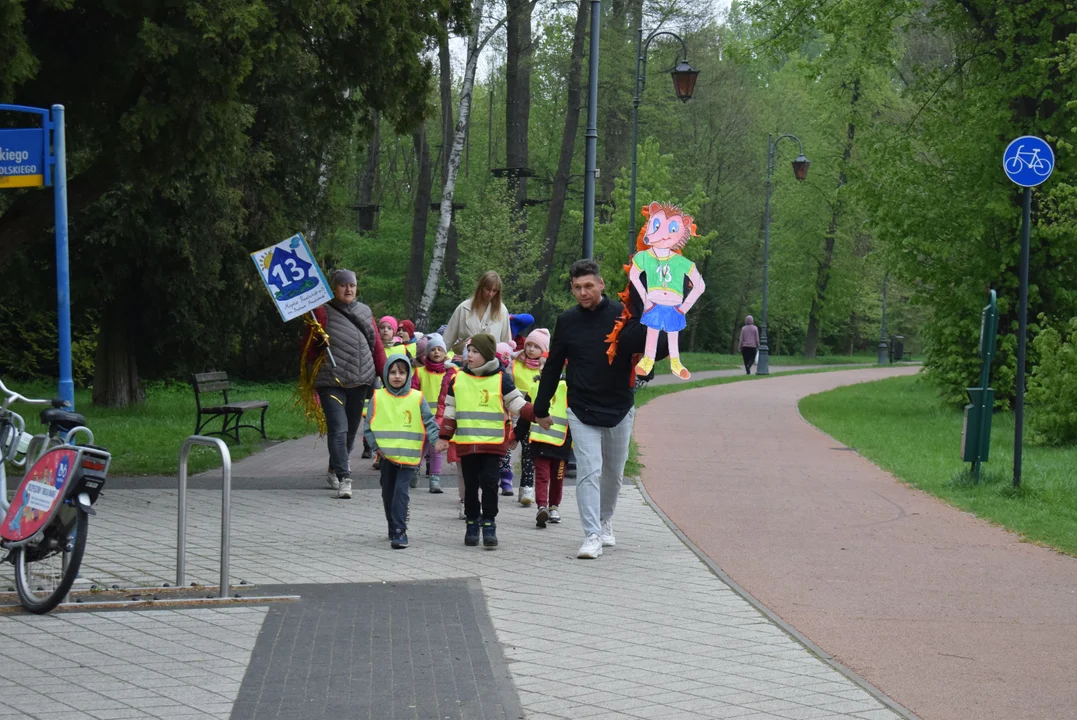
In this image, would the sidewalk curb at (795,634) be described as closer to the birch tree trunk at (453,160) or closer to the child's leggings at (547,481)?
the child's leggings at (547,481)

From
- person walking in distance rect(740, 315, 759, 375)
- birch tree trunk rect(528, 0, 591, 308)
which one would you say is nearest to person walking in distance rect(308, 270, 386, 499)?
birch tree trunk rect(528, 0, 591, 308)

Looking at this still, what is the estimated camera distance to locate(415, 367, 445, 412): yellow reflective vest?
492 inches

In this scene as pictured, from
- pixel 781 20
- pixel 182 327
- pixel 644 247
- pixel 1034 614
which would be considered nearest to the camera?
pixel 1034 614

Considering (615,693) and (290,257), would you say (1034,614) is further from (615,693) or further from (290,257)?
(290,257)

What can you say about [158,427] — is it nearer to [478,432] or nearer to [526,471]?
[526,471]

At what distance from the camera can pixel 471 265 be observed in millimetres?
39031

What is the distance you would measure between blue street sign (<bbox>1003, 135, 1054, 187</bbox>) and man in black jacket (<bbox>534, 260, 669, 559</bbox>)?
18.4ft

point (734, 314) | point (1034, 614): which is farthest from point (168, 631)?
point (734, 314)

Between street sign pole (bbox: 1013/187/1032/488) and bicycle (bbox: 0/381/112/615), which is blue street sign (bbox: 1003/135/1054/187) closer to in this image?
street sign pole (bbox: 1013/187/1032/488)

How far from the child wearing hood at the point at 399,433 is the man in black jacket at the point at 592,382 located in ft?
2.87

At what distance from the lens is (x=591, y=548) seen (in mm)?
9078

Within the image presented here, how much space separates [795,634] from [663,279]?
2.78 meters

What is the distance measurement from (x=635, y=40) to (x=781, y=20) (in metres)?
13.2

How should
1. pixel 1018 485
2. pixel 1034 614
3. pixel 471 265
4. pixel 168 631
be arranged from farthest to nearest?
pixel 471 265 < pixel 1018 485 < pixel 1034 614 < pixel 168 631
